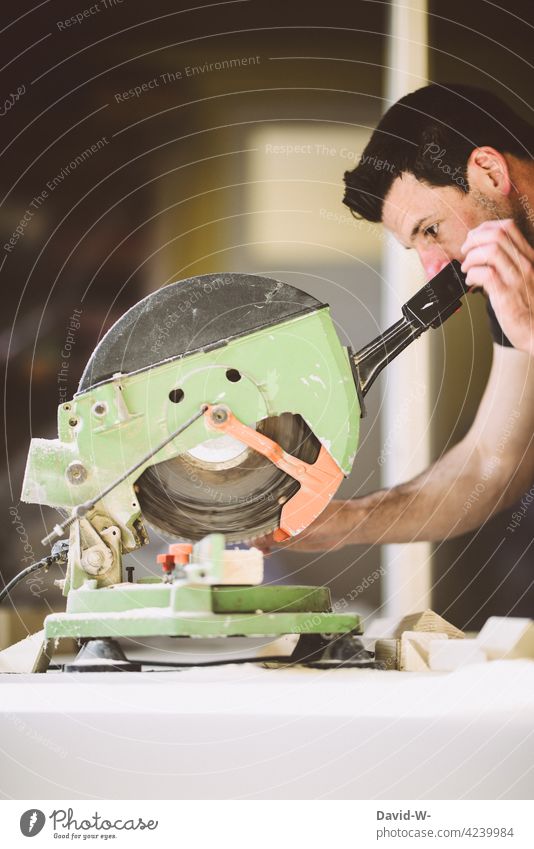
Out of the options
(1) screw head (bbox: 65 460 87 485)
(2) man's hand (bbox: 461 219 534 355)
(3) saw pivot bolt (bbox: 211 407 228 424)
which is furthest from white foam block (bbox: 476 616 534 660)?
→ (2) man's hand (bbox: 461 219 534 355)

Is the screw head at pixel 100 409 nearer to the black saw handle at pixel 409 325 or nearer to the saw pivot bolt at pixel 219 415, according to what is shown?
the saw pivot bolt at pixel 219 415

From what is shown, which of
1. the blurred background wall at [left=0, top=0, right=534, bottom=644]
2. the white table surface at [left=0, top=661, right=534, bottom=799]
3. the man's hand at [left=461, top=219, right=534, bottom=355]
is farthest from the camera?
the blurred background wall at [left=0, top=0, right=534, bottom=644]

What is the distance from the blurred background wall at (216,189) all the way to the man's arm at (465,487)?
46mm

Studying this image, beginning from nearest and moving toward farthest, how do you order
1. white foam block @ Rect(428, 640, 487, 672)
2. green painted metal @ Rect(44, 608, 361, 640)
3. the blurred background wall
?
green painted metal @ Rect(44, 608, 361, 640) → white foam block @ Rect(428, 640, 487, 672) → the blurred background wall

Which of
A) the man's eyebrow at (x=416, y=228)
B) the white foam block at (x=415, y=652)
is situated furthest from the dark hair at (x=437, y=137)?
the white foam block at (x=415, y=652)

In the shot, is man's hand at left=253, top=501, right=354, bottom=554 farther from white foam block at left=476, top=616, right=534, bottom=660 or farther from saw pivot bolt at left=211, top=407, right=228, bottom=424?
saw pivot bolt at left=211, top=407, right=228, bottom=424

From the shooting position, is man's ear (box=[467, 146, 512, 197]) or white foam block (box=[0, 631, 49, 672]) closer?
white foam block (box=[0, 631, 49, 672])

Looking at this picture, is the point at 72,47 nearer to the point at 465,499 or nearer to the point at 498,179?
the point at 498,179

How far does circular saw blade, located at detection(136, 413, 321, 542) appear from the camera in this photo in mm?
2207

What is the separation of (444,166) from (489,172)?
16cm

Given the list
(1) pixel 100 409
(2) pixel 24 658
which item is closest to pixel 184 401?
(1) pixel 100 409

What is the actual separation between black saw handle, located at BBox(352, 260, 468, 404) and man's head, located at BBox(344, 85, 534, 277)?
747mm
